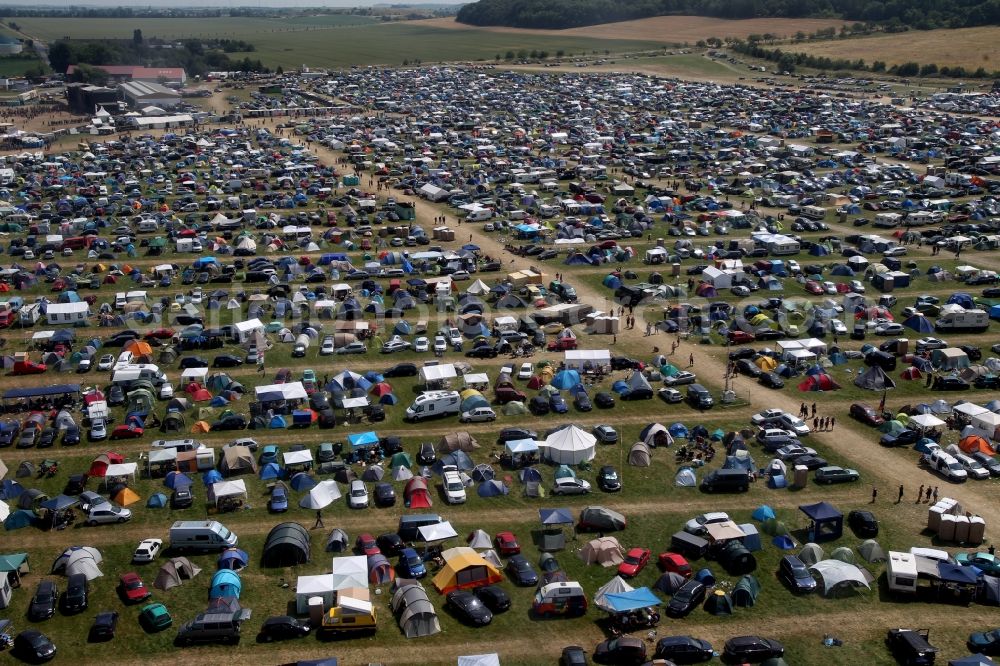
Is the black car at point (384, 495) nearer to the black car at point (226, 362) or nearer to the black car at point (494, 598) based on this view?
the black car at point (494, 598)

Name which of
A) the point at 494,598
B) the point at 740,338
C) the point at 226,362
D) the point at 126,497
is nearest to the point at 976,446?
the point at 740,338

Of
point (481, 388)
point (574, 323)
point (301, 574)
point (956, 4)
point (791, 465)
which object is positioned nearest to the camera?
point (301, 574)

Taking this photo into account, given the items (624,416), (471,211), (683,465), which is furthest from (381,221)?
(683,465)

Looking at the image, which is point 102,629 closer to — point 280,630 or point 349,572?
point 280,630

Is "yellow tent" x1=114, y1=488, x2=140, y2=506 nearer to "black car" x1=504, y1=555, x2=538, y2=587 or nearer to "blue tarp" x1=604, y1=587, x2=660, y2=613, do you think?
"black car" x1=504, y1=555, x2=538, y2=587

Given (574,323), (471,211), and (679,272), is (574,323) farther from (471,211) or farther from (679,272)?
(471,211)

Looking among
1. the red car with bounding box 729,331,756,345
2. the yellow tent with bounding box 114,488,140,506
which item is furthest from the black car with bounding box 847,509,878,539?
the yellow tent with bounding box 114,488,140,506

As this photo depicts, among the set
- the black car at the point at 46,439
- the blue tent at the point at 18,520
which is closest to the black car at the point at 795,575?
the blue tent at the point at 18,520
